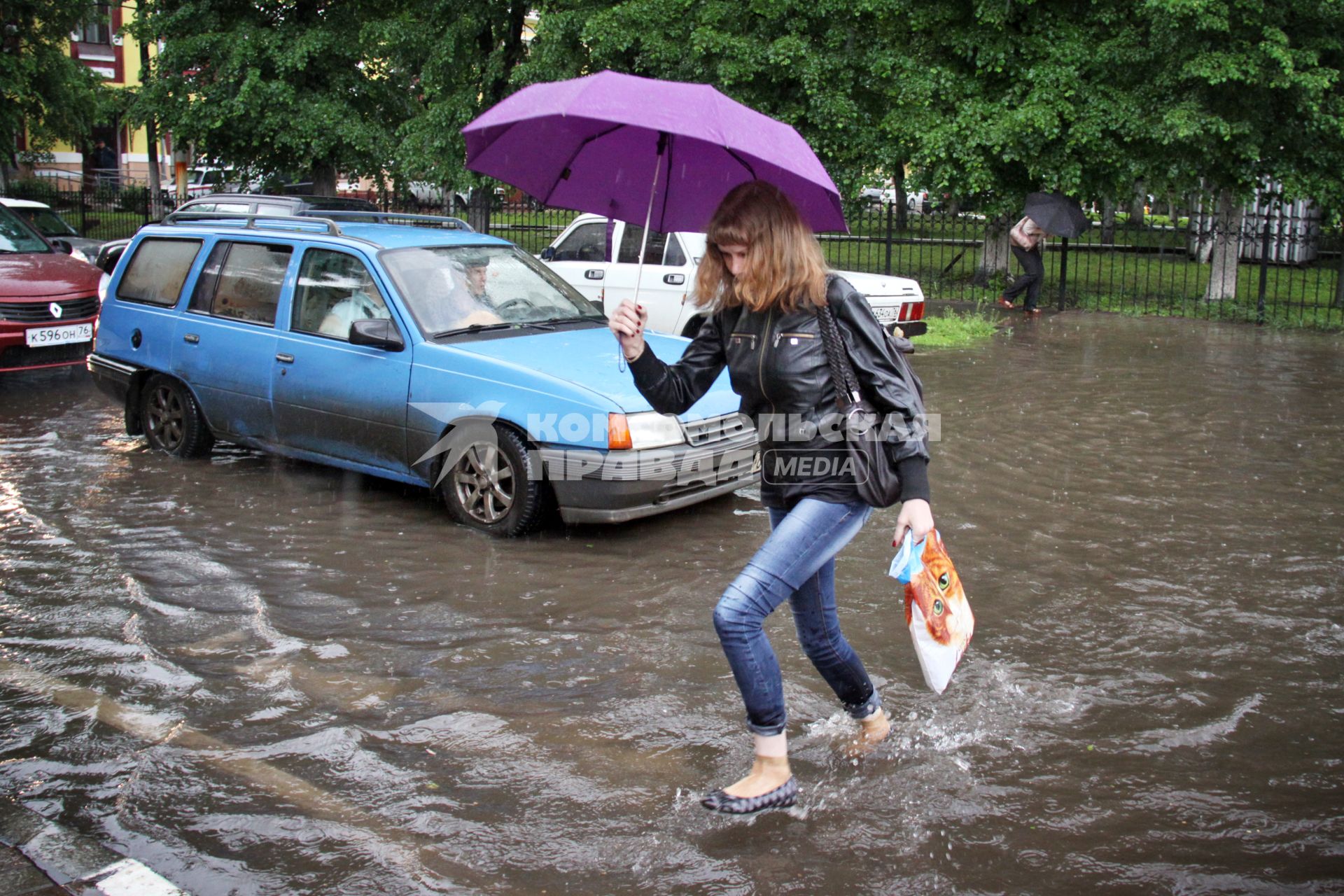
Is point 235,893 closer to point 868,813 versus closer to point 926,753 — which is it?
point 868,813

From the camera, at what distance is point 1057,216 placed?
55.2 ft

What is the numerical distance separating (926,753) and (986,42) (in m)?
15.8

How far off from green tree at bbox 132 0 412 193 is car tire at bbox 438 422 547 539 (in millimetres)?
14642

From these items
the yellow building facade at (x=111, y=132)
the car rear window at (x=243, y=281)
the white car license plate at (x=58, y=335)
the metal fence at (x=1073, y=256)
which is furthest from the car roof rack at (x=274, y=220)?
the yellow building facade at (x=111, y=132)

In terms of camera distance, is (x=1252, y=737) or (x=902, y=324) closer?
(x=1252, y=737)

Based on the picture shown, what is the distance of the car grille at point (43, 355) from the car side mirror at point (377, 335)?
Result: 561 centimetres

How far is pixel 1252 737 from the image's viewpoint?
4266mm

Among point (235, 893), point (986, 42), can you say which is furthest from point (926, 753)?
point (986, 42)

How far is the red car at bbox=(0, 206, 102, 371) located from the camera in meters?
10.9

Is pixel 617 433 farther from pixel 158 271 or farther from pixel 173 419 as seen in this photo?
pixel 158 271

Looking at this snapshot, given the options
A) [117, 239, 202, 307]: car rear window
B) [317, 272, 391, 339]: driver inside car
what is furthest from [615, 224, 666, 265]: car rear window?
[317, 272, 391, 339]: driver inside car

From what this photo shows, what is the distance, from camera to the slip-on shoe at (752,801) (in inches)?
145

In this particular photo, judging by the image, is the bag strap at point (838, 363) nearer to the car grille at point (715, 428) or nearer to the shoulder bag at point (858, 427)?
the shoulder bag at point (858, 427)

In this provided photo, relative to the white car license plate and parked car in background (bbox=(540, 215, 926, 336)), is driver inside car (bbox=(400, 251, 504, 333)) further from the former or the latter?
the white car license plate
